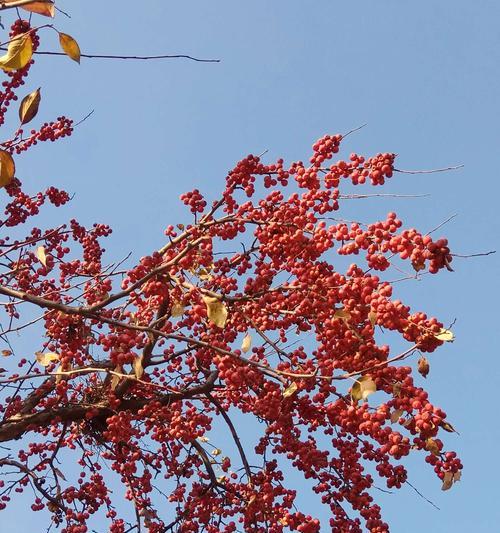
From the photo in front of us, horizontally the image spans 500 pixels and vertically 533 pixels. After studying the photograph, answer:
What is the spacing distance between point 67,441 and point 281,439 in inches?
117

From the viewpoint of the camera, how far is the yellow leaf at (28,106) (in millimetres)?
3295

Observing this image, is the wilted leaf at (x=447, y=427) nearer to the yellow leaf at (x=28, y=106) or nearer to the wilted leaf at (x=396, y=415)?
the wilted leaf at (x=396, y=415)

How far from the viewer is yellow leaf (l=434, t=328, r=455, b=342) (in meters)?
3.59

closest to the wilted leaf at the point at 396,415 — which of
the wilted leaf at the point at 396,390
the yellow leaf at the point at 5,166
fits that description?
the wilted leaf at the point at 396,390

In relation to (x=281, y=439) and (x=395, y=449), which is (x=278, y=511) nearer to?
(x=281, y=439)

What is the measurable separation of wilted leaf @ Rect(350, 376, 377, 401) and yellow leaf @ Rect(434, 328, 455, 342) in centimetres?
48

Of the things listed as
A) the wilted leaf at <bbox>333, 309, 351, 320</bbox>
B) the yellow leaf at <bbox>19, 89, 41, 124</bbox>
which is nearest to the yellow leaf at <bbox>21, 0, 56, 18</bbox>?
the yellow leaf at <bbox>19, 89, 41, 124</bbox>

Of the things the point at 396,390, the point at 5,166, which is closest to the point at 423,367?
the point at 396,390

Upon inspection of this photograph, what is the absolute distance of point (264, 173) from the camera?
199 inches

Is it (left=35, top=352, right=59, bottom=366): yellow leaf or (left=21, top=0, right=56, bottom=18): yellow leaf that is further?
(left=35, top=352, right=59, bottom=366): yellow leaf

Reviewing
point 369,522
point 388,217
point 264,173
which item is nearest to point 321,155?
point 264,173

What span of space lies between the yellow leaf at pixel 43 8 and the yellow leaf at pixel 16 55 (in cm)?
20

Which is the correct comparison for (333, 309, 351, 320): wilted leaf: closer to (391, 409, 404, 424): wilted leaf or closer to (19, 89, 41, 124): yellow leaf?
(391, 409, 404, 424): wilted leaf

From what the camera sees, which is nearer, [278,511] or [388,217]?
[388,217]
